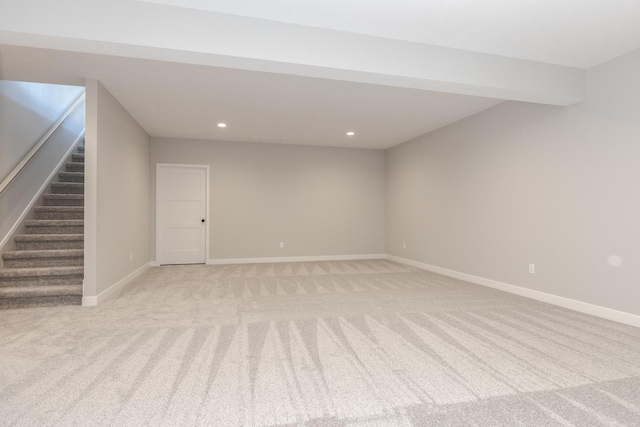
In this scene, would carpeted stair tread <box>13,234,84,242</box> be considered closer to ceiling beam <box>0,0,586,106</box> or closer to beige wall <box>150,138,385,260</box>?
beige wall <box>150,138,385,260</box>

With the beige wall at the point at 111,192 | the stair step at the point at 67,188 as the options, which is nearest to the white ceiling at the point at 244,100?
the beige wall at the point at 111,192

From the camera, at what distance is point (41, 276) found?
4.05 meters

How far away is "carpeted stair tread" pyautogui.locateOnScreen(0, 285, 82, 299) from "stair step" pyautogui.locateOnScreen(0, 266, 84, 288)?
8cm

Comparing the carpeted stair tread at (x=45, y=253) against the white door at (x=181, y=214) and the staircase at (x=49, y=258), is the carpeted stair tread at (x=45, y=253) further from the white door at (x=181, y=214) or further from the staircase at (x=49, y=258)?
the white door at (x=181, y=214)

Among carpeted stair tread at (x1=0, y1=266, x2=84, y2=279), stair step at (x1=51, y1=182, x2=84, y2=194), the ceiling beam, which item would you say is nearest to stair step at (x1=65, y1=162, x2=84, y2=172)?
stair step at (x1=51, y1=182, x2=84, y2=194)

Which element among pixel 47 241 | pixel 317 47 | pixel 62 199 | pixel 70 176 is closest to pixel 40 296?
pixel 47 241

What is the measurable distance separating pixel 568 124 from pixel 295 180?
4.93 meters

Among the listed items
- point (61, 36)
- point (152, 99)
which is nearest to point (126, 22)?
point (61, 36)

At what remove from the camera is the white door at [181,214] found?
22.6 ft

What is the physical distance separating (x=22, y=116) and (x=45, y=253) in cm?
190

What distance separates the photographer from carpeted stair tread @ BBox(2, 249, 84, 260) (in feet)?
13.5

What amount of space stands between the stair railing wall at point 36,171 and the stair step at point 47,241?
0.14 metres

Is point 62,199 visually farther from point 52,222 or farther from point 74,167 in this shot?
point 74,167

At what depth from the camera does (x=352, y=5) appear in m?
2.53
